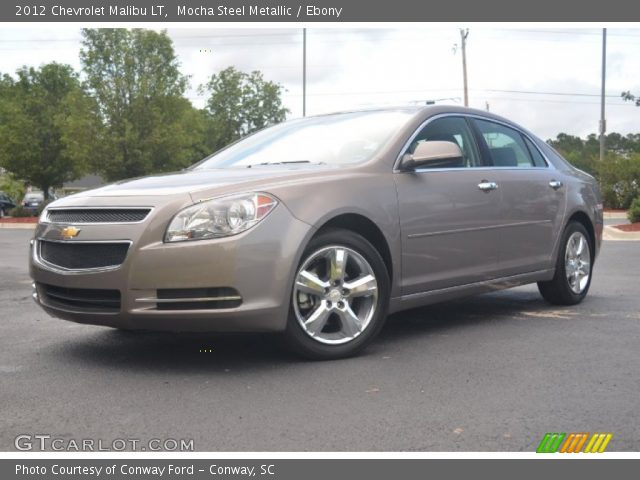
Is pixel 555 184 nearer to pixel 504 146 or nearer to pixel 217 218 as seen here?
pixel 504 146

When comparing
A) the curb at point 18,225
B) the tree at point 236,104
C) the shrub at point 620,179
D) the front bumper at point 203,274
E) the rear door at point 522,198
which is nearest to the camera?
the front bumper at point 203,274

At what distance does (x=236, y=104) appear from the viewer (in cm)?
7100

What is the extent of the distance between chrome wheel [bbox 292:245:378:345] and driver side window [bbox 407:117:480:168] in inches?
46.7

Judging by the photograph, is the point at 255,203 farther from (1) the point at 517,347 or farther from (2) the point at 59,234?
(1) the point at 517,347

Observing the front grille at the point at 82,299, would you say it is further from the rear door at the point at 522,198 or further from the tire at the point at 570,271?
the tire at the point at 570,271

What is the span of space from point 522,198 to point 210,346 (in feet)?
8.79

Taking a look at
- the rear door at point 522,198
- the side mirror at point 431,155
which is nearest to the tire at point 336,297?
the side mirror at point 431,155

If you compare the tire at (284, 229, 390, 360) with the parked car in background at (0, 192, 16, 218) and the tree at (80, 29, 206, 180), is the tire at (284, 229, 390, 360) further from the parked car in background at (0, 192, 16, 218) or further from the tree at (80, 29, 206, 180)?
the parked car in background at (0, 192, 16, 218)

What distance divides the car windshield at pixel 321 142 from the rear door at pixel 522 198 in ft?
3.07

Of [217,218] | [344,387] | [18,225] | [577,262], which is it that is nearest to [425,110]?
[217,218]

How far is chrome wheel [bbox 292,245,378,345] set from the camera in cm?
452

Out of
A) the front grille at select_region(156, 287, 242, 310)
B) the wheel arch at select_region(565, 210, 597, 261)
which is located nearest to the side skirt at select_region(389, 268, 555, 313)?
the wheel arch at select_region(565, 210, 597, 261)

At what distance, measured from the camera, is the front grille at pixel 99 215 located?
432cm

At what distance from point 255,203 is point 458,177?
5.88 ft
